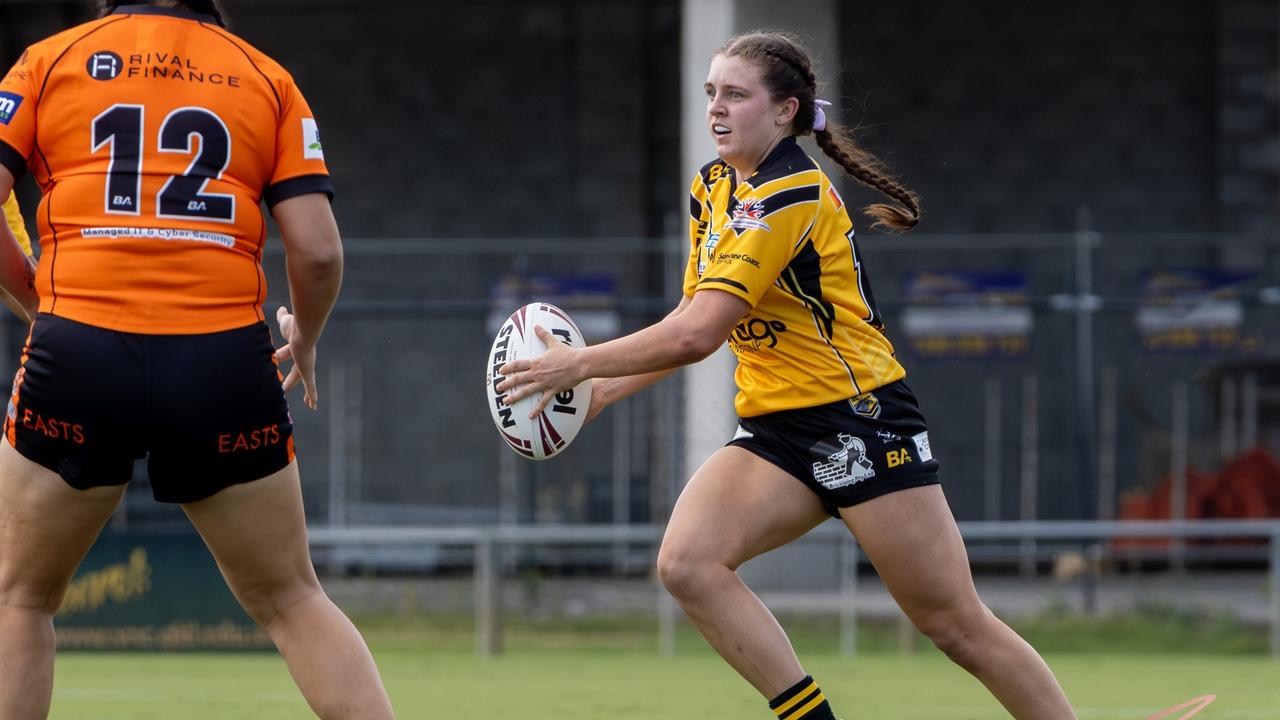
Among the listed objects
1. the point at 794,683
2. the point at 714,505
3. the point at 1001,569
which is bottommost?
the point at 1001,569

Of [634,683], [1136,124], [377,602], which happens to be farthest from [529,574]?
[1136,124]

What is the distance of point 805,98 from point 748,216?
461 millimetres

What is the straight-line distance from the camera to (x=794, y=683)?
15.0 ft

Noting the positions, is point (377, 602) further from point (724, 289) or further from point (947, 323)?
point (724, 289)

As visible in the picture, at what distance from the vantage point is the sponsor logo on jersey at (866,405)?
15.2 feet

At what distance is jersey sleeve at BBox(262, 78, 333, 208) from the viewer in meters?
3.94

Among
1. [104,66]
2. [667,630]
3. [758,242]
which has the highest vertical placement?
[104,66]

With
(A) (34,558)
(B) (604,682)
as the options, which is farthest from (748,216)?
(B) (604,682)

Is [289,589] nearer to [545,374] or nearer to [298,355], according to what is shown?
[298,355]

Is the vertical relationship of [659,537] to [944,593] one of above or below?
below

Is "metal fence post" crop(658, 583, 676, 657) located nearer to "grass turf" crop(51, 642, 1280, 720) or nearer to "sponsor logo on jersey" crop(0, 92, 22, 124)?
"grass turf" crop(51, 642, 1280, 720)

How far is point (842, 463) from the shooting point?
458 cm

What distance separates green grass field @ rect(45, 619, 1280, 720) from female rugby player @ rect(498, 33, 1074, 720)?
290 cm

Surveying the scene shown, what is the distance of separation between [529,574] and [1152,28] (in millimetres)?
8930
